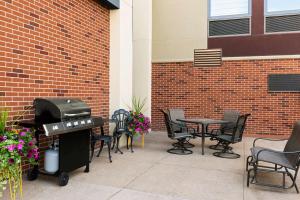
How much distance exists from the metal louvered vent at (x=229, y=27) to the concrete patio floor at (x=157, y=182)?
4.51 m

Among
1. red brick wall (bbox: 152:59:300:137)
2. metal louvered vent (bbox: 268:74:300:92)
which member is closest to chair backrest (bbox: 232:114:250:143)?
red brick wall (bbox: 152:59:300:137)

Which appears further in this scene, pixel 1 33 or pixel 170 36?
pixel 170 36

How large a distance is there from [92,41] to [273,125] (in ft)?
19.0

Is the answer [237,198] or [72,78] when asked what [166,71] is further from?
[237,198]

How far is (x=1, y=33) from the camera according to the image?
362cm

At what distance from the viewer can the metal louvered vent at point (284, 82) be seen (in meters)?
7.84

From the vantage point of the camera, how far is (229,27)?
8.47m

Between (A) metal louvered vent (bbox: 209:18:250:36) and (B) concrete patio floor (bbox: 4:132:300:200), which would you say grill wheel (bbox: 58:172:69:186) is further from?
(A) metal louvered vent (bbox: 209:18:250:36)

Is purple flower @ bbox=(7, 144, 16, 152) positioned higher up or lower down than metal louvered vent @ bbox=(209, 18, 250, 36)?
lower down

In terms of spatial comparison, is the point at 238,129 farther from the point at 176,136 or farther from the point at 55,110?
the point at 55,110

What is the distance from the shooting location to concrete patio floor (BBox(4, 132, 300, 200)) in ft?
11.2

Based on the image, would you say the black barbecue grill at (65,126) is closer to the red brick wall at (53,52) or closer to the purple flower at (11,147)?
the red brick wall at (53,52)

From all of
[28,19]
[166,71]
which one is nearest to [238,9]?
[166,71]

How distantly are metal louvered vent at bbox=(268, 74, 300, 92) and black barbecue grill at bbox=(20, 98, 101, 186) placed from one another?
601cm
